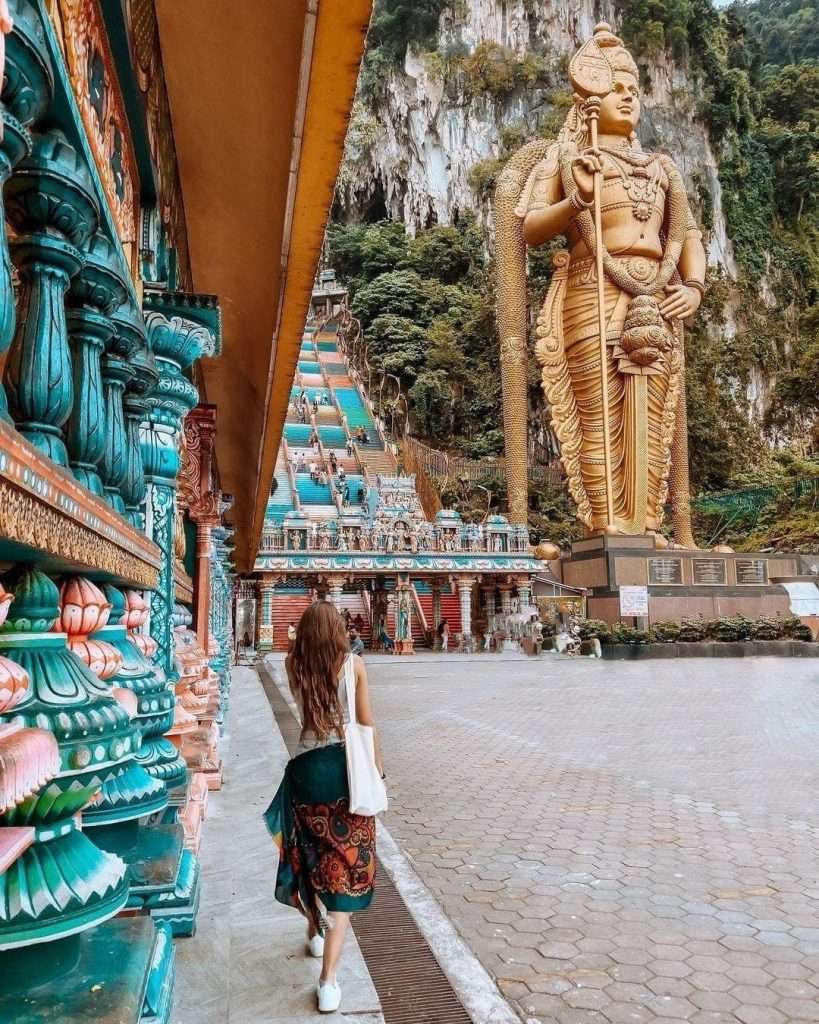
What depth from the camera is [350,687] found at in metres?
2.27

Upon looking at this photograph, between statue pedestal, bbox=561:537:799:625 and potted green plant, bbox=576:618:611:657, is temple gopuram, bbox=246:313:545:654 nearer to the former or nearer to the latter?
statue pedestal, bbox=561:537:799:625

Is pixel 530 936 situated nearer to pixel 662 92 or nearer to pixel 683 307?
pixel 683 307

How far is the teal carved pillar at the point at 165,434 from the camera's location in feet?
8.31

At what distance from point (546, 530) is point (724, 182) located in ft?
76.2

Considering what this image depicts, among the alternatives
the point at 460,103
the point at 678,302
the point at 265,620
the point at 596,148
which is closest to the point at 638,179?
the point at 596,148

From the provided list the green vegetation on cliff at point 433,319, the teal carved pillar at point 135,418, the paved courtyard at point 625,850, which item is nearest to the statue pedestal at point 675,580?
the paved courtyard at point 625,850

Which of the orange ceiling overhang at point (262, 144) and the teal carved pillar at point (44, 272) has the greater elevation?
the orange ceiling overhang at point (262, 144)

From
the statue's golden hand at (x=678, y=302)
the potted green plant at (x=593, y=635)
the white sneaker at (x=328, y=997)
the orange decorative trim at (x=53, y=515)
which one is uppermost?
the statue's golden hand at (x=678, y=302)

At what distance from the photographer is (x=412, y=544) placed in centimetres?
2045

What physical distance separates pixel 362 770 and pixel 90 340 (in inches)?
52.2

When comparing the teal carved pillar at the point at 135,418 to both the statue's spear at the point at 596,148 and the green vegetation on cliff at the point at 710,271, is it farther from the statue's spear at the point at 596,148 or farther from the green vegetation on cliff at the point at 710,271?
the green vegetation on cliff at the point at 710,271

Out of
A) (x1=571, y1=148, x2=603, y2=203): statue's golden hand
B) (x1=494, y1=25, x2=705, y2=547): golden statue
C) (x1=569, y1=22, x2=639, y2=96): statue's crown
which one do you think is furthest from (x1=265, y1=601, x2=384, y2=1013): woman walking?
(x1=569, y1=22, x2=639, y2=96): statue's crown

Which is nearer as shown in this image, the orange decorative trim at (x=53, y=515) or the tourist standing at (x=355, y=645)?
the orange decorative trim at (x=53, y=515)

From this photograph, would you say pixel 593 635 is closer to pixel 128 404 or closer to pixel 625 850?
pixel 625 850
